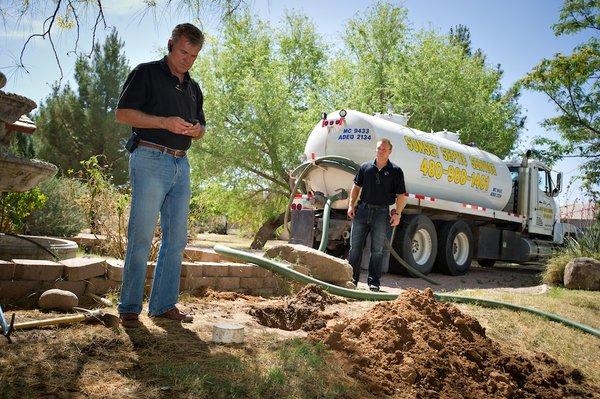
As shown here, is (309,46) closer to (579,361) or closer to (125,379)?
(579,361)

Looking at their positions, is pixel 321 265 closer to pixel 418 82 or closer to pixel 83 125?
pixel 418 82

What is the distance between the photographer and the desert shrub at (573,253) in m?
9.59

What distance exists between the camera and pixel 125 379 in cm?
239

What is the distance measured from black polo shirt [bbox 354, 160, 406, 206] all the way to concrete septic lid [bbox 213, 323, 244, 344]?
382cm

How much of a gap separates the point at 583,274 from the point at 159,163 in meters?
7.98

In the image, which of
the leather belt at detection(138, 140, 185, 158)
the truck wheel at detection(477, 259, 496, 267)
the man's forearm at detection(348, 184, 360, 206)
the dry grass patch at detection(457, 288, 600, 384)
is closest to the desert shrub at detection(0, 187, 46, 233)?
the leather belt at detection(138, 140, 185, 158)

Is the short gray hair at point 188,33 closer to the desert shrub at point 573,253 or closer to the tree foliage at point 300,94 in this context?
the desert shrub at point 573,253

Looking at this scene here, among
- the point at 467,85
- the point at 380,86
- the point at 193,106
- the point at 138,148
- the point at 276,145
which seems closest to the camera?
the point at 138,148

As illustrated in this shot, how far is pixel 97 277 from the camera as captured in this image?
4141 millimetres

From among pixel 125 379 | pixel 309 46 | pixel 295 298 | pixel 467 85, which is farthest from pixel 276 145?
pixel 125 379

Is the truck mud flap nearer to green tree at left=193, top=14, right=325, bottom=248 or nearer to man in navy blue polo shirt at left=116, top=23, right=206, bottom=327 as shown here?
man in navy blue polo shirt at left=116, top=23, right=206, bottom=327

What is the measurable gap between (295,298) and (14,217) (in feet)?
13.9

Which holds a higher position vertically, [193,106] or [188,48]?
[188,48]

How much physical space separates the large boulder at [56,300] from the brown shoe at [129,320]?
1.42ft
